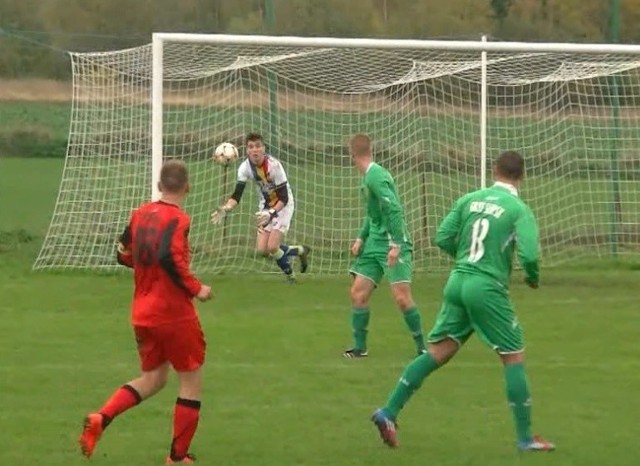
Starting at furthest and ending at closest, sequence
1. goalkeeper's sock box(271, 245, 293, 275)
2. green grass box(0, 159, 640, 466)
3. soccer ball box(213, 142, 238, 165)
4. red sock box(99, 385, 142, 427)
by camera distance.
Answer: soccer ball box(213, 142, 238, 165) → goalkeeper's sock box(271, 245, 293, 275) → green grass box(0, 159, 640, 466) → red sock box(99, 385, 142, 427)

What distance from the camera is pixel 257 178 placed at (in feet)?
55.8

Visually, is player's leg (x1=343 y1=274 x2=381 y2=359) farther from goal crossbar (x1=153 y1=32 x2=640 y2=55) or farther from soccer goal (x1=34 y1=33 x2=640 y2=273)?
soccer goal (x1=34 y1=33 x2=640 y2=273)

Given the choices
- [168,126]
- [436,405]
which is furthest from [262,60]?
[436,405]

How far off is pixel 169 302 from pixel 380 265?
164 inches

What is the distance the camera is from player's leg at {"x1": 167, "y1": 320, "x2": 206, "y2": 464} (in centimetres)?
834

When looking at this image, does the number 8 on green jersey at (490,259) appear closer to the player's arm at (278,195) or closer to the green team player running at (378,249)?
the green team player running at (378,249)

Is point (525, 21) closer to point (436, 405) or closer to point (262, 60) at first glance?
point (262, 60)

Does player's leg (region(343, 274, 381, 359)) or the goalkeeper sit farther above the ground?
the goalkeeper

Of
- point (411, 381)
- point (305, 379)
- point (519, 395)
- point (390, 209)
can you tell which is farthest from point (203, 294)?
point (390, 209)

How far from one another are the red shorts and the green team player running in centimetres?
329

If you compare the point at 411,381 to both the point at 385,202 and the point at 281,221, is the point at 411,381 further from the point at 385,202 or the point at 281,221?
the point at 281,221

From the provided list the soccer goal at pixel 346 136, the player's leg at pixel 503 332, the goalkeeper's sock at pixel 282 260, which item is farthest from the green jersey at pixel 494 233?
the soccer goal at pixel 346 136

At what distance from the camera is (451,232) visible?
8961mm

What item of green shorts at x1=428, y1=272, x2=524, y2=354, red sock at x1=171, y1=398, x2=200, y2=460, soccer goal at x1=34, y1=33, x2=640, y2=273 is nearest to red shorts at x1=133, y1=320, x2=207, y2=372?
red sock at x1=171, y1=398, x2=200, y2=460
